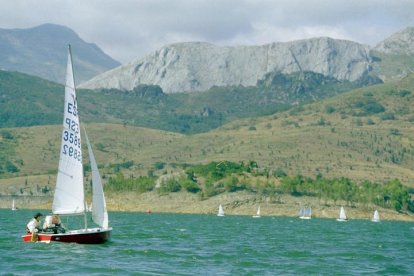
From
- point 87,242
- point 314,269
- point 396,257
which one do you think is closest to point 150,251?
point 87,242

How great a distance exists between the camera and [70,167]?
72.9 metres

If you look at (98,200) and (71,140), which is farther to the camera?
(71,140)

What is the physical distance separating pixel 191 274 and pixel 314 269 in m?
11.1

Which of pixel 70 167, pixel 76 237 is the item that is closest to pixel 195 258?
pixel 76 237

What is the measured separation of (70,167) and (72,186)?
1.61 m

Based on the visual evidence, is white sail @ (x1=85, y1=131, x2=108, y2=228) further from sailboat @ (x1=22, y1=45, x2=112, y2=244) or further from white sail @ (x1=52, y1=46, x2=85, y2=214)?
white sail @ (x1=52, y1=46, x2=85, y2=214)

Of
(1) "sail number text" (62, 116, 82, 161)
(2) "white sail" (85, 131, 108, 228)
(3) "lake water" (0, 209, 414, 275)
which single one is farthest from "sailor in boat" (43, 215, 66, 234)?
(1) "sail number text" (62, 116, 82, 161)

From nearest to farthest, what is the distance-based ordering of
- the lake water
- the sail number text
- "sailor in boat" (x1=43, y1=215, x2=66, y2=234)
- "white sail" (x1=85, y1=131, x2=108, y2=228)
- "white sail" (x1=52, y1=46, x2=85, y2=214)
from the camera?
the lake water
"white sail" (x1=52, y1=46, x2=85, y2=214)
"white sail" (x1=85, y1=131, x2=108, y2=228)
the sail number text
"sailor in boat" (x1=43, y1=215, x2=66, y2=234)

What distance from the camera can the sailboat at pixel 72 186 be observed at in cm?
7212

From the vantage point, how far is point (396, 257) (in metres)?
81.8

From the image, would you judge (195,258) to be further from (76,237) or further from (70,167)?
(70,167)

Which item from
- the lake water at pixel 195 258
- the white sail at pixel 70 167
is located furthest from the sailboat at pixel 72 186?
the lake water at pixel 195 258

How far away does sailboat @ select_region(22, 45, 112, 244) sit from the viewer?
237 feet

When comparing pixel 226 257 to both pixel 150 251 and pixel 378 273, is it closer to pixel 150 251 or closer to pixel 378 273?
pixel 150 251
